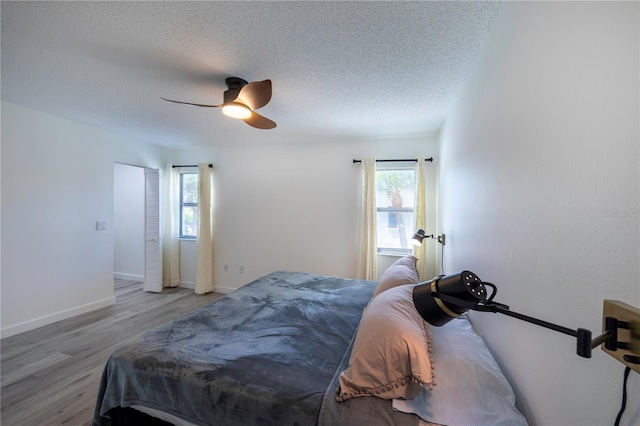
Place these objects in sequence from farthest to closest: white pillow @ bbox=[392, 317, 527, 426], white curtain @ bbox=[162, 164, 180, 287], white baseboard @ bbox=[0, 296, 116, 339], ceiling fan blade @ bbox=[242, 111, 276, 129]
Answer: white curtain @ bbox=[162, 164, 180, 287] → white baseboard @ bbox=[0, 296, 116, 339] → ceiling fan blade @ bbox=[242, 111, 276, 129] → white pillow @ bbox=[392, 317, 527, 426]

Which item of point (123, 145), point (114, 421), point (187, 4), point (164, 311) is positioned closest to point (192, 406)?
point (114, 421)

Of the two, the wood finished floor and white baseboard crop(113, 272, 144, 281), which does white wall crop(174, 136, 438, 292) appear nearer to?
the wood finished floor

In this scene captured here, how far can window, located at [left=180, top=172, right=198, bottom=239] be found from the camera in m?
4.68

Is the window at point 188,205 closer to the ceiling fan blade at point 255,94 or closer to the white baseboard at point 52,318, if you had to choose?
the white baseboard at point 52,318

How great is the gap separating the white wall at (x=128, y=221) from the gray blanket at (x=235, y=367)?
423cm

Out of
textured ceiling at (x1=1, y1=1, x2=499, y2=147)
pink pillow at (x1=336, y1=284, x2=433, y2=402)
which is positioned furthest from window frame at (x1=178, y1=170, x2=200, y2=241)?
pink pillow at (x1=336, y1=284, x2=433, y2=402)

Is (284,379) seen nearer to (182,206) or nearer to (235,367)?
(235,367)

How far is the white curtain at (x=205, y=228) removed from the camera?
427 centimetres

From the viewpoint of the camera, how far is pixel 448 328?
1314 millimetres

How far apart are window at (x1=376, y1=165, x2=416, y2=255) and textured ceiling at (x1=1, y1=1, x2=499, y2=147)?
0.90 meters

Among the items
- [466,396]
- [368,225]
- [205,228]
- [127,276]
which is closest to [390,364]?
[466,396]

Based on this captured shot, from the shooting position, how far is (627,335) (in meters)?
0.50

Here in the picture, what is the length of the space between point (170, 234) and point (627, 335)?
522 centimetres

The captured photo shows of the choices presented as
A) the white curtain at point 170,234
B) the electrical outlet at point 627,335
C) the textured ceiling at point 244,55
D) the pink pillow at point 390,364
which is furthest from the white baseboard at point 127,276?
the electrical outlet at point 627,335
